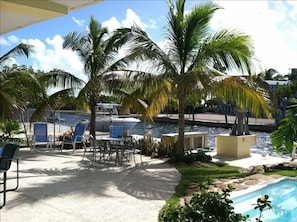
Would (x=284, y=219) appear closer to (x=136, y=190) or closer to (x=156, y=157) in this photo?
(x=136, y=190)

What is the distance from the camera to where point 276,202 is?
23.9 feet

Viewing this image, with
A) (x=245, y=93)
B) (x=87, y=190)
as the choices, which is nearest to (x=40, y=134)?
(x=87, y=190)

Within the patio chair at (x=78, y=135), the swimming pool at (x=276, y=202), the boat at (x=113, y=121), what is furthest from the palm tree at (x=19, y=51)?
the swimming pool at (x=276, y=202)

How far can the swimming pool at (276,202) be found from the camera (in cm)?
641

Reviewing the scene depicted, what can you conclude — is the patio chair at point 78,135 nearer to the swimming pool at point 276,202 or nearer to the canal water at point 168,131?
the canal water at point 168,131

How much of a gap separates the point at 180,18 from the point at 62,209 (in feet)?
24.0

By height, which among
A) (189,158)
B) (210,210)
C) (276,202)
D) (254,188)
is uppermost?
(210,210)

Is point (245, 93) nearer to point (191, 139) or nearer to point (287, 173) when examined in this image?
point (287, 173)

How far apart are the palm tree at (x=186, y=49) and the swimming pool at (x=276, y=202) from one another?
3.73 m

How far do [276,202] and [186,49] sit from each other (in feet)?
18.1

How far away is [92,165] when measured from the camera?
9.89 metres

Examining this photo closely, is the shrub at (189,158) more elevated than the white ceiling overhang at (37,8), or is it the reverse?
the white ceiling overhang at (37,8)

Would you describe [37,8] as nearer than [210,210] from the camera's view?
Yes

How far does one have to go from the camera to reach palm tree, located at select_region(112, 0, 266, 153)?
10500 mm
